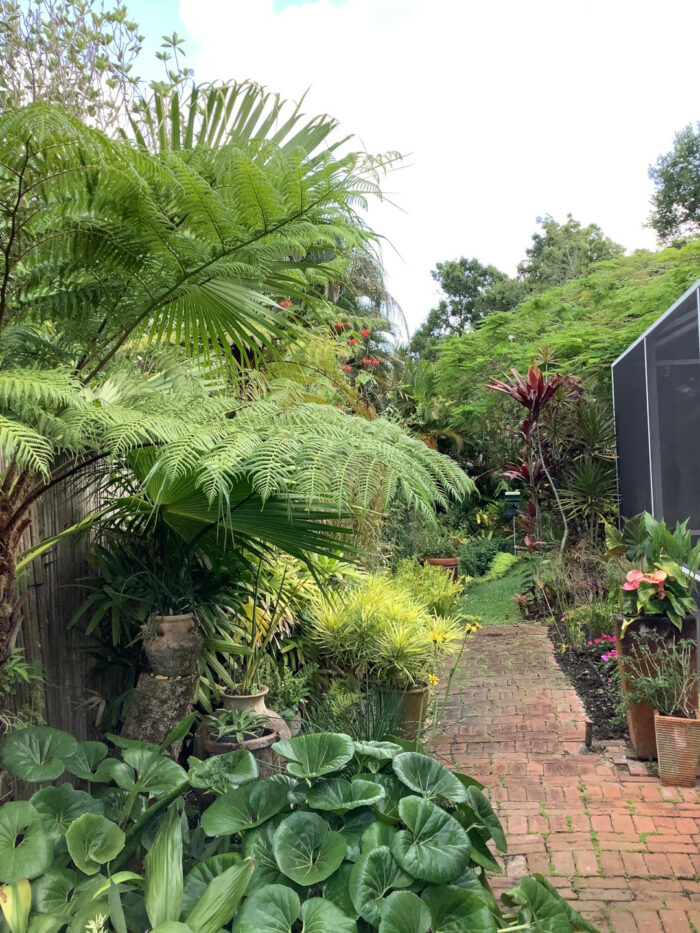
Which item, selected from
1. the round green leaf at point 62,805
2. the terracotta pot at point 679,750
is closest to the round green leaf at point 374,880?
the round green leaf at point 62,805

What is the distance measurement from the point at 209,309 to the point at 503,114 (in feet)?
48.5

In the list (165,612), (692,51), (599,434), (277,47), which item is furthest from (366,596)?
(692,51)

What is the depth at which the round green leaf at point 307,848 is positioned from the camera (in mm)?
1852

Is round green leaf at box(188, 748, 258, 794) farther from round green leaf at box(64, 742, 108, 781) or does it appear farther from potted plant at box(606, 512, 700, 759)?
potted plant at box(606, 512, 700, 759)

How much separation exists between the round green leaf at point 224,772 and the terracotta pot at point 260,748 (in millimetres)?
639

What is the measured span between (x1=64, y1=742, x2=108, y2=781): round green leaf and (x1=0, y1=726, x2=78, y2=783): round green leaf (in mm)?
60

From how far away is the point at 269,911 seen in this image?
1719 mm

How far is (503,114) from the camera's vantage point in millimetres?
15102

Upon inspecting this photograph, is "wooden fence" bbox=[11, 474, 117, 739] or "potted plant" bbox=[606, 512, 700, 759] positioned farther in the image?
"potted plant" bbox=[606, 512, 700, 759]

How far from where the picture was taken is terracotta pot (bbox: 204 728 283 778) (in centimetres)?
293

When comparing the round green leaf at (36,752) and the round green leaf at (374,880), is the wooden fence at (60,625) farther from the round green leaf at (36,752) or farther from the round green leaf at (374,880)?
the round green leaf at (374,880)

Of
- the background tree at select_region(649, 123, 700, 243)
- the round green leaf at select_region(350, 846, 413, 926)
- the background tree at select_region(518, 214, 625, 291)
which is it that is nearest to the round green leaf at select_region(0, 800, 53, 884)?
the round green leaf at select_region(350, 846, 413, 926)

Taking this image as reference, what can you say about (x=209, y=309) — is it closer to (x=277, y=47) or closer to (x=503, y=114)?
(x=277, y=47)

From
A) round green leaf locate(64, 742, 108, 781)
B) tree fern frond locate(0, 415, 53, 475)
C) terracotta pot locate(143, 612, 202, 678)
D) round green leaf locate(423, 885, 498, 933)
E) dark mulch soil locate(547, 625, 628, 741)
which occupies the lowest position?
dark mulch soil locate(547, 625, 628, 741)
